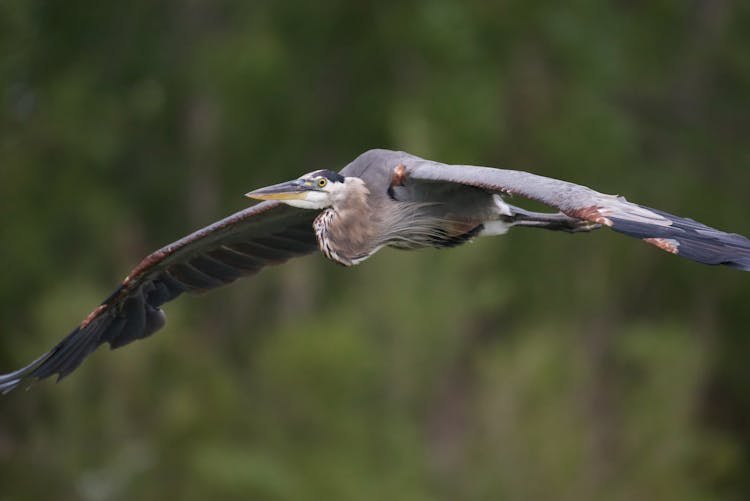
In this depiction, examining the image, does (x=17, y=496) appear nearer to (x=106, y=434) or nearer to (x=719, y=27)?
(x=106, y=434)

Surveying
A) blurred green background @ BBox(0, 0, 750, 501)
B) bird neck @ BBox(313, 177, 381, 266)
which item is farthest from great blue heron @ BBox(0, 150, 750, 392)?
blurred green background @ BBox(0, 0, 750, 501)

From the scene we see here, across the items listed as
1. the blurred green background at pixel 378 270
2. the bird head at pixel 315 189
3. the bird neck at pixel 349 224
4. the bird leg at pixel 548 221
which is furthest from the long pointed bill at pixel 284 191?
the blurred green background at pixel 378 270

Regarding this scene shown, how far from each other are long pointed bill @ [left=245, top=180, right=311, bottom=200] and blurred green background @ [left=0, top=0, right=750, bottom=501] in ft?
21.7

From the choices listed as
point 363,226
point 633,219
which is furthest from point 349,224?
point 633,219

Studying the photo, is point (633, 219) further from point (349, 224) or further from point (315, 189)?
point (315, 189)

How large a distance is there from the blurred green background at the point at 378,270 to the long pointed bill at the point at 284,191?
6.60 meters

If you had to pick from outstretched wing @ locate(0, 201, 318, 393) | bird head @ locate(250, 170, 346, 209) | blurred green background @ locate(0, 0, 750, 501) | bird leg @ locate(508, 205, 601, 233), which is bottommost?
outstretched wing @ locate(0, 201, 318, 393)

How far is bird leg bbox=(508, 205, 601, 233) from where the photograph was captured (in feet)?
26.2

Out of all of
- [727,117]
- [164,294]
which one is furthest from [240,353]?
[164,294]

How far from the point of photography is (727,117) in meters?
20.6

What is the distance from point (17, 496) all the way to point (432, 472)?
4.09 m

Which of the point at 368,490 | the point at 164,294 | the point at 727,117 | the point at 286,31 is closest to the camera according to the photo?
the point at 164,294

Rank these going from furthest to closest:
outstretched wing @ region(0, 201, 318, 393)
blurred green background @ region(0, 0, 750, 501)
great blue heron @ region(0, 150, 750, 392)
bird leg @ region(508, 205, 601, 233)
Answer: blurred green background @ region(0, 0, 750, 501) < outstretched wing @ region(0, 201, 318, 393) < bird leg @ region(508, 205, 601, 233) < great blue heron @ region(0, 150, 750, 392)

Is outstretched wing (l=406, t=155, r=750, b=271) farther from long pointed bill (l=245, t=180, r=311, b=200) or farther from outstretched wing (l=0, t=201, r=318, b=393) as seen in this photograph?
outstretched wing (l=0, t=201, r=318, b=393)
